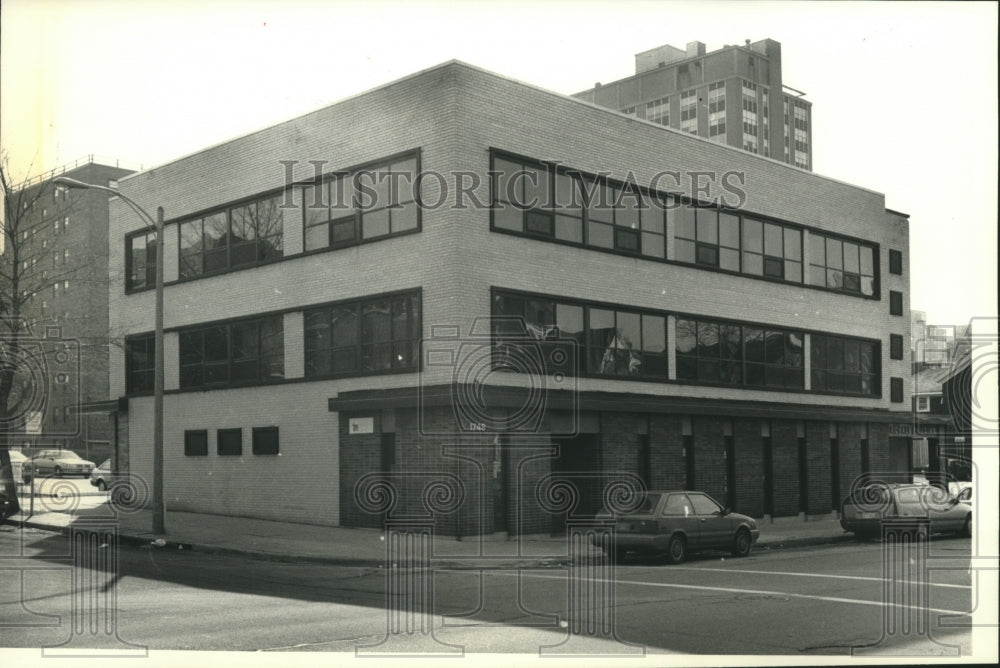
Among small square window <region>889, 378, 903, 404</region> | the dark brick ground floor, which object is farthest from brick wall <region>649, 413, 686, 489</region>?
small square window <region>889, 378, 903, 404</region>

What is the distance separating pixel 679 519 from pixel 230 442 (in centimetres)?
1398

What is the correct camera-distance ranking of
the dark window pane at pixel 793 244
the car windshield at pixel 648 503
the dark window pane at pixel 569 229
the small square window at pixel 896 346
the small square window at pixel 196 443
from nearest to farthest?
the car windshield at pixel 648 503 < the dark window pane at pixel 569 229 < the small square window at pixel 196 443 < the dark window pane at pixel 793 244 < the small square window at pixel 896 346

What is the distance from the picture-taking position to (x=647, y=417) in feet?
89.1

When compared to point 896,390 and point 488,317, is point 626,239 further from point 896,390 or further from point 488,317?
point 896,390

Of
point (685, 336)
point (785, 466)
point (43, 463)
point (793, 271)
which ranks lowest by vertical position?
point (43, 463)

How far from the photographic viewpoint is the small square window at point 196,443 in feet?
95.7

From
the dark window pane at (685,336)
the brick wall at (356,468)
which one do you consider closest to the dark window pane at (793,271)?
the dark window pane at (685,336)

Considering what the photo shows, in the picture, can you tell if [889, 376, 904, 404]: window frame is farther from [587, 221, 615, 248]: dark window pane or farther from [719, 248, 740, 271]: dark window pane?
[587, 221, 615, 248]: dark window pane

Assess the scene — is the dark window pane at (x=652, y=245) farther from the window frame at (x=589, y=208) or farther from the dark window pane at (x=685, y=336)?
the dark window pane at (x=685, y=336)

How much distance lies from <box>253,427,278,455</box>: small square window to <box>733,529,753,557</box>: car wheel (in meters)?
12.3

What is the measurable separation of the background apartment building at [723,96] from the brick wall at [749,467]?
2610cm

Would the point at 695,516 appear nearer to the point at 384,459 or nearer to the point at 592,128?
the point at 384,459

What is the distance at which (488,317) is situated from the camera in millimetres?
23312

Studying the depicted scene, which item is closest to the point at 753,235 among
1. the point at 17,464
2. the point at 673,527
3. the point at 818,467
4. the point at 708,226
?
the point at 708,226
